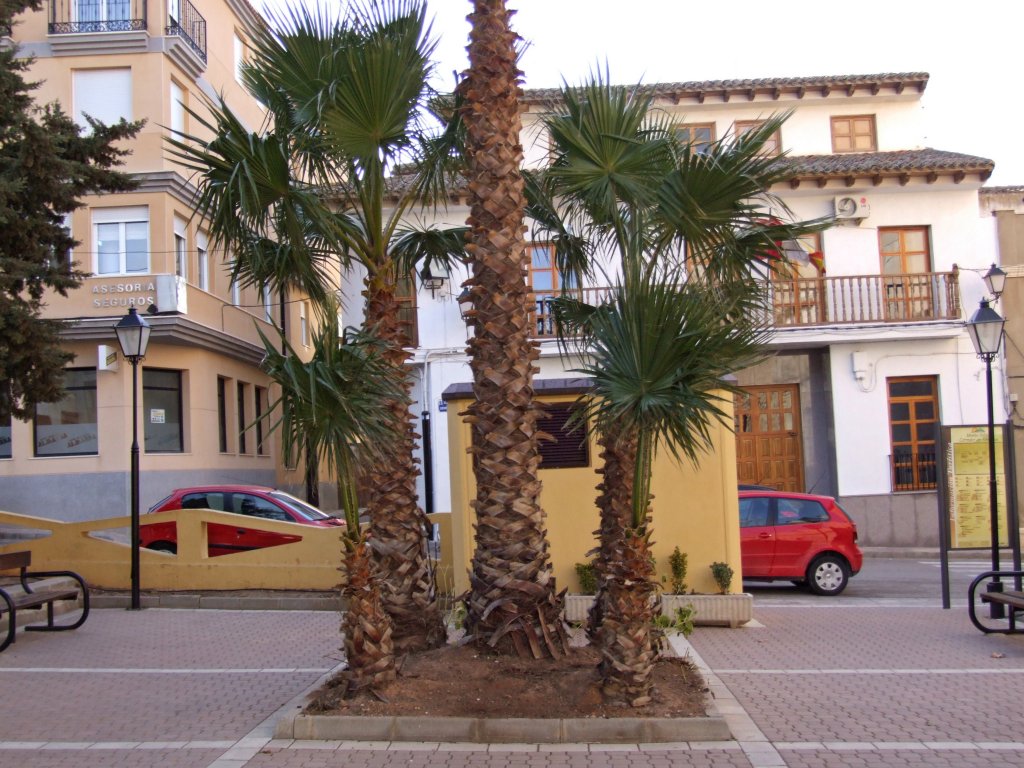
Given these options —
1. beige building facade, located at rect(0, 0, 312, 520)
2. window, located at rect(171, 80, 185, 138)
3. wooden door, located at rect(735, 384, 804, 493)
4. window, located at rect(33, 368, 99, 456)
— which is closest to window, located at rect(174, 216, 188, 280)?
beige building facade, located at rect(0, 0, 312, 520)

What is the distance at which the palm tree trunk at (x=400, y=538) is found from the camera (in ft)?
27.2

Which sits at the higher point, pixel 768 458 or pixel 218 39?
pixel 218 39

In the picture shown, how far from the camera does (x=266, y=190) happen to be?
821cm

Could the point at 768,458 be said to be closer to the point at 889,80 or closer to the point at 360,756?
the point at 889,80

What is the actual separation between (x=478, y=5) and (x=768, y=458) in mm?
19016

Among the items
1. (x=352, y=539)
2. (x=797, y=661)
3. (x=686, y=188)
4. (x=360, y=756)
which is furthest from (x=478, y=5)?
(x=797, y=661)

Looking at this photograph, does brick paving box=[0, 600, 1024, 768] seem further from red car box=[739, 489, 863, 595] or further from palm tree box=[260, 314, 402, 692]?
red car box=[739, 489, 863, 595]

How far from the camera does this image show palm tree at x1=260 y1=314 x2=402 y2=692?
7.05 metres

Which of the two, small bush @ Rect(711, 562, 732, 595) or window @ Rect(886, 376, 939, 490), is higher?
window @ Rect(886, 376, 939, 490)

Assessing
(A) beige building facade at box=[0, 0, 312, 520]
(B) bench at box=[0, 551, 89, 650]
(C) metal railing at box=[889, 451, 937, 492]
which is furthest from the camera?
(C) metal railing at box=[889, 451, 937, 492]

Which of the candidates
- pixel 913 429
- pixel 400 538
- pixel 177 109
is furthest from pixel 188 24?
pixel 400 538

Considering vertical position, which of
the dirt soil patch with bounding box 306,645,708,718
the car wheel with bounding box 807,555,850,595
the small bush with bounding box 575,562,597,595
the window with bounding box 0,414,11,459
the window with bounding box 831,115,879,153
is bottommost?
the car wheel with bounding box 807,555,850,595

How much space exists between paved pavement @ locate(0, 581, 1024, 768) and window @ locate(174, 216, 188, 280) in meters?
12.7

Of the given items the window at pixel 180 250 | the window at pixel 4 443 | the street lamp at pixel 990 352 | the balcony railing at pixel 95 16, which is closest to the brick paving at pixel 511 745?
the street lamp at pixel 990 352
